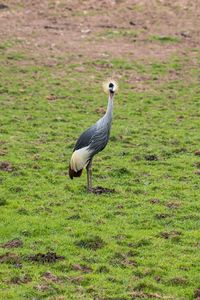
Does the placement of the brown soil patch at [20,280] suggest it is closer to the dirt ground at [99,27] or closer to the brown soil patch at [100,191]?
the brown soil patch at [100,191]

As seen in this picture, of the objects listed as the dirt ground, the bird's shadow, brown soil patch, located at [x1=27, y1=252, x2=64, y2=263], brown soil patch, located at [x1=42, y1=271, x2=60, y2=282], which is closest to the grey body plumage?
the bird's shadow

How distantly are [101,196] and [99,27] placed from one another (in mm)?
16087

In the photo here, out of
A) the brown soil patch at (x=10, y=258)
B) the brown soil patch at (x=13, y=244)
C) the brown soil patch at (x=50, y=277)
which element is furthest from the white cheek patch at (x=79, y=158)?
the brown soil patch at (x=50, y=277)

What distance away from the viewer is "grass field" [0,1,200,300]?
9219 millimetres

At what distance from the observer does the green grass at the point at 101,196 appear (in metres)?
9.17

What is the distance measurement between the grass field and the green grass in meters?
0.02

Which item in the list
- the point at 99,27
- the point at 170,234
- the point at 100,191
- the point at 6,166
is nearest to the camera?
the point at 170,234

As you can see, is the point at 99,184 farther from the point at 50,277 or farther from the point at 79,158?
the point at 50,277

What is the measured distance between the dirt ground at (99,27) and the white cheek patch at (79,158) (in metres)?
11.7

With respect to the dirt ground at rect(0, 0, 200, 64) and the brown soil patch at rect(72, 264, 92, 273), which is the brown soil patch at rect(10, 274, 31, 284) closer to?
the brown soil patch at rect(72, 264, 92, 273)

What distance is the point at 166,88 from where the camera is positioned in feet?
72.5

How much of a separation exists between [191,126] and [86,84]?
16.9 ft

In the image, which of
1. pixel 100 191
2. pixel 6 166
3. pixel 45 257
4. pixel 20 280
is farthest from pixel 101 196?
pixel 20 280

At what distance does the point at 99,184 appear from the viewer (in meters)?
13.4
